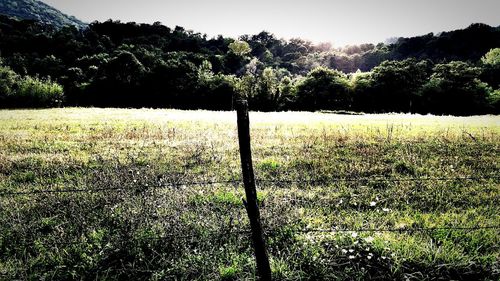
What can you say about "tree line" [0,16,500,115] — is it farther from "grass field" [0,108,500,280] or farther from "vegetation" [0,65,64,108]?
"grass field" [0,108,500,280]

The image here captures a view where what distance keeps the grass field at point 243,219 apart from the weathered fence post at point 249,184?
1038mm

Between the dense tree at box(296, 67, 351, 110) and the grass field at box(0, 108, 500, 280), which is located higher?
the dense tree at box(296, 67, 351, 110)

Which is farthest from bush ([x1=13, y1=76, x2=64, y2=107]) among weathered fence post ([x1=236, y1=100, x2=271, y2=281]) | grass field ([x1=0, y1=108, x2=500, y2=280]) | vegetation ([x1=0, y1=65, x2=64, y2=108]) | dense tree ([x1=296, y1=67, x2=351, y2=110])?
weathered fence post ([x1=236, y1=100, x2=271, y2=281])

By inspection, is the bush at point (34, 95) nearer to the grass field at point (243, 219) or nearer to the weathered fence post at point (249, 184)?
the grass field at point (243, 219)

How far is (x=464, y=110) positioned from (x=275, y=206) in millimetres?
79640

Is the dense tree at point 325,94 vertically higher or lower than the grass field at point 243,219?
higher

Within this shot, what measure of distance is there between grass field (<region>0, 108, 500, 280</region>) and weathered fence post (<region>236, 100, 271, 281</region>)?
1.04m

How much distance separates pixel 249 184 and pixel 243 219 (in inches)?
106

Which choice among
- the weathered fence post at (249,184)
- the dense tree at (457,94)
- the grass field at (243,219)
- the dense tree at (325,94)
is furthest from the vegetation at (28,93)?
the dense tree at (457,94)

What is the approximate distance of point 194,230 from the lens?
19.6 ft

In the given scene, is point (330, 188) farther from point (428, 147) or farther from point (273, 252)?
point (428, 147)

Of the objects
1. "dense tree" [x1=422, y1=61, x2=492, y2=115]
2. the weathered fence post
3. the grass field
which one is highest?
"dense tree" [x1=422, y1=61, x2=492, y2=115]

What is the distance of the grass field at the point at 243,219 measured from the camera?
5.23 m

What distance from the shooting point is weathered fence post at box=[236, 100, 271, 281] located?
397 cm
